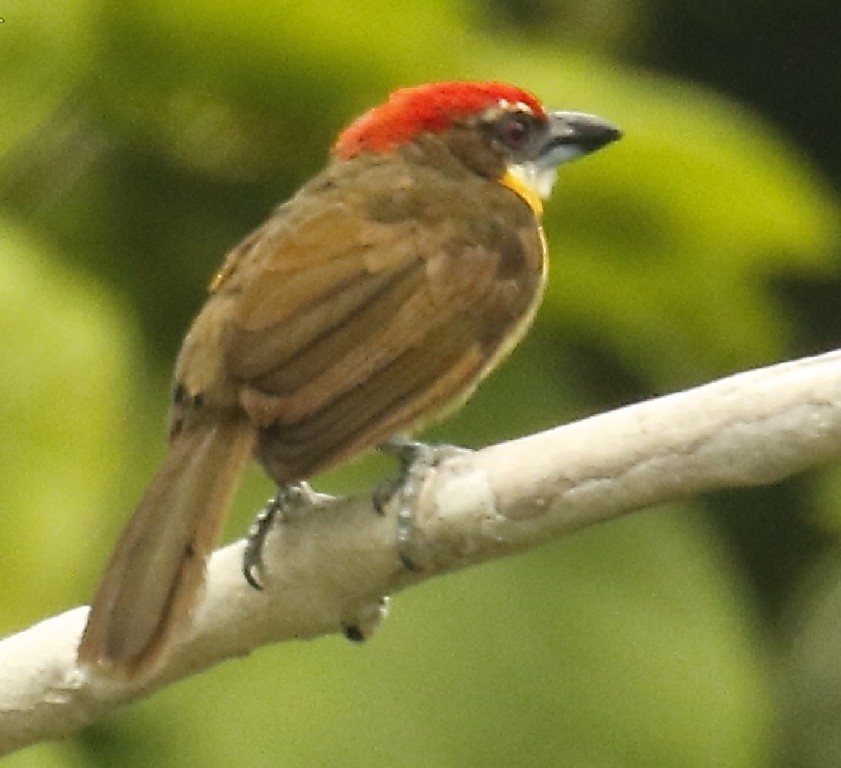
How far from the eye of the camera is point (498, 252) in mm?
2533

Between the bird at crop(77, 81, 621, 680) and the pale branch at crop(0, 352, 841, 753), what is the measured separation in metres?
0.09

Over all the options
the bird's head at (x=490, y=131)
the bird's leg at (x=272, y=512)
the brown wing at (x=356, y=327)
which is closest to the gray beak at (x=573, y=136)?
the bird's head at (x=490, y=131)

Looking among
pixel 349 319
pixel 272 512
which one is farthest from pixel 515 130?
pixel 272 512

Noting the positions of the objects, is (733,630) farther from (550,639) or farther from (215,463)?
(215,463)

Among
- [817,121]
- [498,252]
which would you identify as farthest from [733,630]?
[817,121]

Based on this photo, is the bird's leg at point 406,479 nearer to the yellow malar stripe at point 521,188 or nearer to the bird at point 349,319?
the bird at point 349,319

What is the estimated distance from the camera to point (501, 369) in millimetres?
2838

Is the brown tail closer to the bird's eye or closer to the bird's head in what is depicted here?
the bird's head

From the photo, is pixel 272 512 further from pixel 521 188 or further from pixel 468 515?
pixel 521 188

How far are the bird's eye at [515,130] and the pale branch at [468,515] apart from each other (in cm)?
80

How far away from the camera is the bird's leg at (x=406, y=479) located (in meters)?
1.97

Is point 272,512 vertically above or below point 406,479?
below

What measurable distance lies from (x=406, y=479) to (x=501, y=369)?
0.80 m

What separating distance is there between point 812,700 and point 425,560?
5.14 ft
